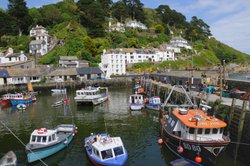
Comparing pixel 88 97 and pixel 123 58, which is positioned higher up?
pixel 123 58

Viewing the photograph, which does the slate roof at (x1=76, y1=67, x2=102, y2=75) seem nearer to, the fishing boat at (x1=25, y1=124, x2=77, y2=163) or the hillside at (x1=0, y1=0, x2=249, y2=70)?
the hillside at (x1=0, y1=0, x2=249, y2=70)

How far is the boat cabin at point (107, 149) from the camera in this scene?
1803 cm

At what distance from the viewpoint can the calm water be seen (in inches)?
817

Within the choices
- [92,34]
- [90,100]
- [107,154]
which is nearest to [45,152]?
[107,154]

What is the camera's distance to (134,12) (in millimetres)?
150875

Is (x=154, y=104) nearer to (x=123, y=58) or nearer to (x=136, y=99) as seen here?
(x=136, y=99)

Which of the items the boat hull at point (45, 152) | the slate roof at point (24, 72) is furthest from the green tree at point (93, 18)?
the boat hull at point (45, 152)

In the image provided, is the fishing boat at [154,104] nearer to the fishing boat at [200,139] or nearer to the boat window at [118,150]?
the fishing boat at [200,139]

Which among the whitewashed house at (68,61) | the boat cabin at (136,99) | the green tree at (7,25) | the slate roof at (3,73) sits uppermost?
the green tree at (7,25)

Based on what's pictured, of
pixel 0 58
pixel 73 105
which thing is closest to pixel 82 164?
pixel 73 105

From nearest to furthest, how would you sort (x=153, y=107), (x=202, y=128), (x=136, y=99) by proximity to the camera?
(x=202, y=128)
(x=153, y=107)
(x=136, y=99)

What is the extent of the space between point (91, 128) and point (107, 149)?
1242 cm

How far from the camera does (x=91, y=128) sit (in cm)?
3012

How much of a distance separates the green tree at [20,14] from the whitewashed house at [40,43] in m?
11.8
